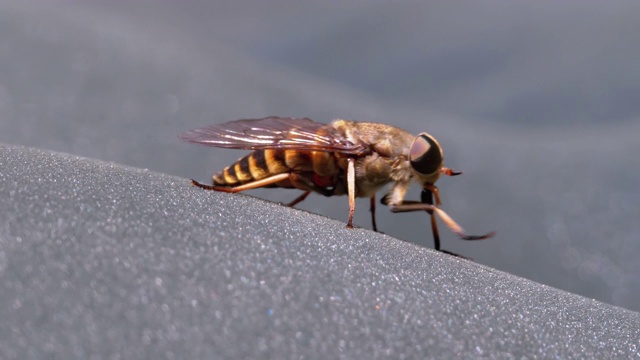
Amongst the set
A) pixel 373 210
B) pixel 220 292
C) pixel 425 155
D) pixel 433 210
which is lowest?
pixel 373 210

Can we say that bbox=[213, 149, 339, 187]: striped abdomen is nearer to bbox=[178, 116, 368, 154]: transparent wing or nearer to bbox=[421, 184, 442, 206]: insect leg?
bbox=[178, 116, 368, 154]: transparent wing

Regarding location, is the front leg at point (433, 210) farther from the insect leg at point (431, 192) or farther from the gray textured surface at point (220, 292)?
the gray textured surface at point (220, 292)

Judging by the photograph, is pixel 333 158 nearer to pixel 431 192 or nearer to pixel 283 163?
pixel 283 163

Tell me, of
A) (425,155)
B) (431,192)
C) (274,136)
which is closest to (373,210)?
(431,192)

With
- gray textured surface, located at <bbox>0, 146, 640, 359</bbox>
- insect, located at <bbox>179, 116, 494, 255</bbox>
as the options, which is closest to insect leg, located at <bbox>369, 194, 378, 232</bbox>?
insect, located at <bbox>179, 116, 494, 255</bbox>

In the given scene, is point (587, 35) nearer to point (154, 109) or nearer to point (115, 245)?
point (154, 109)

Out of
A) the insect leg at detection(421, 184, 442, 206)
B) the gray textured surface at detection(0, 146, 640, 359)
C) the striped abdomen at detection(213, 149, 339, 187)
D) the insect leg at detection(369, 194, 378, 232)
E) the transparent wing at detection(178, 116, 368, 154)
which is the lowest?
the insect leg at detection(369, 194, 378, 232)
